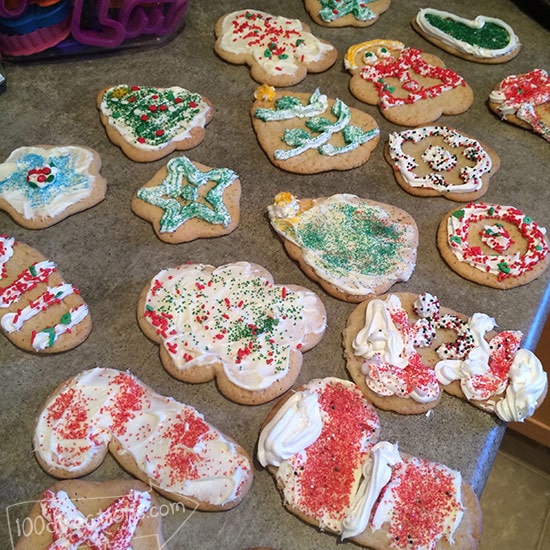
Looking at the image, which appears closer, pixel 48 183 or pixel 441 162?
pixel 48 183

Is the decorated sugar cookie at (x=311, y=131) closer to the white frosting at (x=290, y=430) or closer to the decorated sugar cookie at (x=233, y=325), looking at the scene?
the decorated sugar cookie at (x=233, y=325)

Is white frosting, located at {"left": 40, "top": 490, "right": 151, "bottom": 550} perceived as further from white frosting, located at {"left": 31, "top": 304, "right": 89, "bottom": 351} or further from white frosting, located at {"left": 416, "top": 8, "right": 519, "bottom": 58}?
white frosting, located at {"left": 416, "top": 8, "right": 519, "bottom": 58}

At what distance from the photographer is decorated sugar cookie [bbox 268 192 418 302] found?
8.84 feet

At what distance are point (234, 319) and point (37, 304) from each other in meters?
0.83

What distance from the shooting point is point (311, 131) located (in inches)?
127

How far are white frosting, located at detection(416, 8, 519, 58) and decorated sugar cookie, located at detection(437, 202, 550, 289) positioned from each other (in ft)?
3.75

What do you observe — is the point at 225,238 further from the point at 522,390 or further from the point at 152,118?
the point at 522,390

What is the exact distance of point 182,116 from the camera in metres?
3.20

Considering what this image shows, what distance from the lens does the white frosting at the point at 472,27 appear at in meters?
3.57

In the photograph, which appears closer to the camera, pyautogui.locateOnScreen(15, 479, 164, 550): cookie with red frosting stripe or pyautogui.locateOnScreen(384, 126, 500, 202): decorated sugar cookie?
pyautogui.locateOnScreen(15, 479, 164, 550): cookie with red frosting stripe

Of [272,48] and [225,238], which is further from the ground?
[272,48]

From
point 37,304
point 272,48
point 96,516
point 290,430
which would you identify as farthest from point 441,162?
point 96,516

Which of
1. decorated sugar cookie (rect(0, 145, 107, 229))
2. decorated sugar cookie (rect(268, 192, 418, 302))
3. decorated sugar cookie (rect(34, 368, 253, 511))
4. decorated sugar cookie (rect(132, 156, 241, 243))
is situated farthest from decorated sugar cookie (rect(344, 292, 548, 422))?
decorated sugar cookie (rect(0, 145, 107, 229))

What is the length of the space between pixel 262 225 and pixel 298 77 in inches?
40.7
